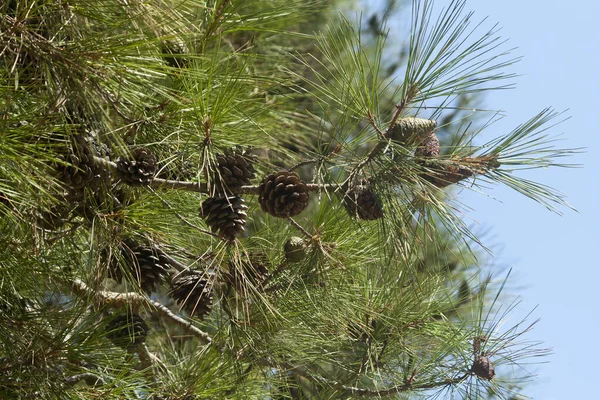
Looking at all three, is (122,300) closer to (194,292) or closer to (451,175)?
(194,292)

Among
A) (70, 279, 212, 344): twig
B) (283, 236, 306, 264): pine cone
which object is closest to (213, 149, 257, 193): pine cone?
(283, 236, 306, 264): pine cone

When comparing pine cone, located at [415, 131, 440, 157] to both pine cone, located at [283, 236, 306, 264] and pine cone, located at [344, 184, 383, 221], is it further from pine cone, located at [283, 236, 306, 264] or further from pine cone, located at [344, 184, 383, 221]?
pine cone, located at [283, 236, 306, 264]

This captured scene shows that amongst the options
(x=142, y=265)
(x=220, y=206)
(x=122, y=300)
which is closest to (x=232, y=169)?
(x=220, y=206)

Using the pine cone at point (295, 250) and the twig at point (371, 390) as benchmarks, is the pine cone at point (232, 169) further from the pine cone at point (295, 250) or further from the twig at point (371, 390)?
the twig at point (371, 390)

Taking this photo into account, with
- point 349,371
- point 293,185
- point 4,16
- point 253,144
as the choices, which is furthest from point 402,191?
point 4,16

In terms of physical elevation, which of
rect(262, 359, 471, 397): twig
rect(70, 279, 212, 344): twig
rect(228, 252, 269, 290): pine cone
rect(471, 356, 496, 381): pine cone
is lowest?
rect(70, 279, 212, 344): twig

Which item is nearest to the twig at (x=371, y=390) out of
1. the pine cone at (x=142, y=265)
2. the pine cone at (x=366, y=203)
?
the pine cone at (x=142, y=265)

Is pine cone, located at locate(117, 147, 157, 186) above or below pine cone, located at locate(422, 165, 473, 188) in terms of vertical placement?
below
